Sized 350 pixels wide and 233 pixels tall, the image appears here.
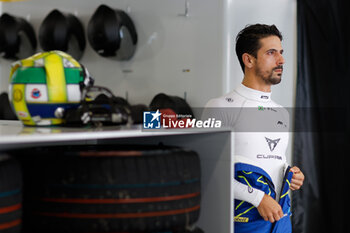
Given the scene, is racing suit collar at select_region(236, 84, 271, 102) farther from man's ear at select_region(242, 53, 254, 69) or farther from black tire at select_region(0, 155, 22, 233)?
black tire at select_region(0, 155, 22, 233)

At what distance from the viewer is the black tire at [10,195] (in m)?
0.93

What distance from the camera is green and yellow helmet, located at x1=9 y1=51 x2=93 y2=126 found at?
1.22 meters

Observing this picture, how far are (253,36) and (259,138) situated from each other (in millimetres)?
403

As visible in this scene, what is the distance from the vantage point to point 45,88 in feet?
4.00

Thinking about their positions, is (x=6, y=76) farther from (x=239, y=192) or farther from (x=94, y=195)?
(x=94, y=195)

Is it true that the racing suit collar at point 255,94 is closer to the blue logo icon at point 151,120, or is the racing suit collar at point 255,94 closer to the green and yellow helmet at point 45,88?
the blue logo icon at point 151,120

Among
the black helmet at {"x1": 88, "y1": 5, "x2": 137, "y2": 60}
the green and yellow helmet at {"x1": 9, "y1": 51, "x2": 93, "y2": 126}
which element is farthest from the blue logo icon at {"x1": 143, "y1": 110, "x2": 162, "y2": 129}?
the black helmet at {"x1": 88, "y1": 5, "x2": 137, "y2": 60}

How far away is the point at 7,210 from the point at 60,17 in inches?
118

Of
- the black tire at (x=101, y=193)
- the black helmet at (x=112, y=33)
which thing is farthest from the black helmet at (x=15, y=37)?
the black tire at (x=101, y=193)

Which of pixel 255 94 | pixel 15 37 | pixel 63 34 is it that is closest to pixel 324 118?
pixel 255 94

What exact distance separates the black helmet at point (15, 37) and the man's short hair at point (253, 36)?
2839 mm

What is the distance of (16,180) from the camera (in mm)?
966

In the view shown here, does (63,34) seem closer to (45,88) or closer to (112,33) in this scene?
(112,33)

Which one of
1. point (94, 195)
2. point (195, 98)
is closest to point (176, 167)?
point (94, 195)
